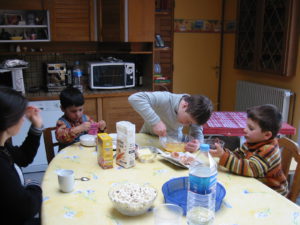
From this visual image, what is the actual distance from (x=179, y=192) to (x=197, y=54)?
3482mm

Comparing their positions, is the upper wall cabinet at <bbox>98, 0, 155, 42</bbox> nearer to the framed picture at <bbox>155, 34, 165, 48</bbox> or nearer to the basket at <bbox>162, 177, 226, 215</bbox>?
the framed picture at <bbox>155, 34, 165, 48</bbox>

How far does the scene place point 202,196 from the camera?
45.2 inches

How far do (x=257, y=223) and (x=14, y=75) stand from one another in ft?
9.51

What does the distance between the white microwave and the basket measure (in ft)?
7.84

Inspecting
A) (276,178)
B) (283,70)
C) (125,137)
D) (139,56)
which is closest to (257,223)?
(276,178)

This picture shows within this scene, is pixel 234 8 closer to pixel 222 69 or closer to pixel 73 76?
pixel 222 69

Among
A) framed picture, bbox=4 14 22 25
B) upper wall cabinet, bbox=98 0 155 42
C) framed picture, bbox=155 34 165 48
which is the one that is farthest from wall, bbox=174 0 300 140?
framed picture, bbox=4 14 22 25

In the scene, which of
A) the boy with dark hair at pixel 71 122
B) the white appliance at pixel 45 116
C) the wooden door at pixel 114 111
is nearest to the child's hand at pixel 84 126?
the boy with dark hair at pixel 71 122

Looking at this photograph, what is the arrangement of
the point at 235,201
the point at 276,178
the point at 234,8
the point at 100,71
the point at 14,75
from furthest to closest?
the point at 234,8 < the point at 100,71 < the point at 14,75 < the point at 276,178 < the point at 235,201

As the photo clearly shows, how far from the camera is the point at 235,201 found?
1336 millimetres

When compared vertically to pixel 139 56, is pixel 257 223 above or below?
below

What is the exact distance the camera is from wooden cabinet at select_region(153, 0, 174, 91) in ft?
13.5

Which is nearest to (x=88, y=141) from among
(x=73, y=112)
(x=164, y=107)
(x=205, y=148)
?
(x=73, y=112)

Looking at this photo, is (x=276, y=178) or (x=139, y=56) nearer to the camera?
(x=276, y=178)
